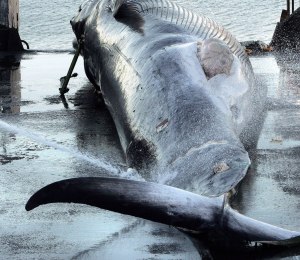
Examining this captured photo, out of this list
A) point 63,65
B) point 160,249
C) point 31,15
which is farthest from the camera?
point 31,15

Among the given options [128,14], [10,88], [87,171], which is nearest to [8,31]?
[10,88]

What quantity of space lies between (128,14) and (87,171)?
242cm

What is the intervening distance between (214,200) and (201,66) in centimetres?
263

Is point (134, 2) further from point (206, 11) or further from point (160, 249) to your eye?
point (206, 11)

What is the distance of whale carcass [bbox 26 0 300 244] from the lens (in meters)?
5.71

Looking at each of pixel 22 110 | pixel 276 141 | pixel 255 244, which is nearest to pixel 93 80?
pixel 22 110

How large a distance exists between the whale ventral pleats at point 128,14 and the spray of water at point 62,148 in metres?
1.39

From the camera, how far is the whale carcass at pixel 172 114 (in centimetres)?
571

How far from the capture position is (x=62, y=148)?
9359mm

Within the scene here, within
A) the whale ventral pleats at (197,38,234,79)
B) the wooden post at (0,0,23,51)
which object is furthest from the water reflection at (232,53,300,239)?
the wooden post at (0,0,23,51)

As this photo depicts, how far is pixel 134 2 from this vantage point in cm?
1048

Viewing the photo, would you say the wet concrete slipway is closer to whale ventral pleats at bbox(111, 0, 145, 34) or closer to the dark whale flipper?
the dark whale flipper

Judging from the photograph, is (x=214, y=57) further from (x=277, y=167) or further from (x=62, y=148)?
(x=62, y=148)

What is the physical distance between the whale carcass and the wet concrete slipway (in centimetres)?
30
